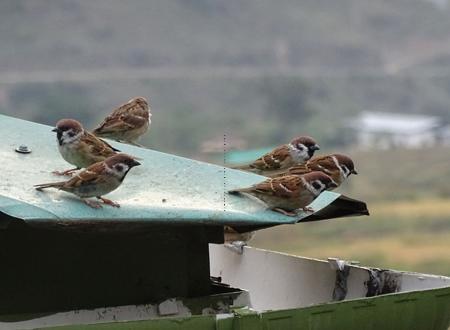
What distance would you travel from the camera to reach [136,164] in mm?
5531

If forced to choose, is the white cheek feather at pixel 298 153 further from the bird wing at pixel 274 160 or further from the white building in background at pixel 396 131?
the white building in background at pixel 396 131

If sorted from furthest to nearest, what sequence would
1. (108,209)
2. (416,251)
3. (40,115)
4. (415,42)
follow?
(415,42) < (40,115) < (416,251) < (108,209)

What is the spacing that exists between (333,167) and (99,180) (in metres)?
1.93

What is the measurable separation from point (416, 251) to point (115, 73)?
36.0 meters

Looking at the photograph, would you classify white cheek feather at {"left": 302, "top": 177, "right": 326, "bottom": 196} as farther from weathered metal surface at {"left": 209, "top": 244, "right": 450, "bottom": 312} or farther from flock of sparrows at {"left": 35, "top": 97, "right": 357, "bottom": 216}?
weathered metal surface at {"left": 209, "top": 244, "right": 450, "bottom": 312}

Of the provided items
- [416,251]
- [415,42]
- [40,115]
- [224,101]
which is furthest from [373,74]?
[416,251]

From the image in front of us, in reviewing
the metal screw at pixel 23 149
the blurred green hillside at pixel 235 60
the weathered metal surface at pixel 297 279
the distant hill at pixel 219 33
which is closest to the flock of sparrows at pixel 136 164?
the metal screw at pixel 23 149

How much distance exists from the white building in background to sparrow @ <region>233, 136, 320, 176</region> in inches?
1840

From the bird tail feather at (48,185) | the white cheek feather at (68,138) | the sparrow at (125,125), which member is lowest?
the bird tail feather at (48,185)

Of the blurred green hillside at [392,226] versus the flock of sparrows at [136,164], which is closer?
the flock of sparrows at [136,164]

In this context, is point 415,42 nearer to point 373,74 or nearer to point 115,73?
point 373,74

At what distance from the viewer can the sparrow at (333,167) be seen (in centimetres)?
680

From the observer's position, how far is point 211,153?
581cm

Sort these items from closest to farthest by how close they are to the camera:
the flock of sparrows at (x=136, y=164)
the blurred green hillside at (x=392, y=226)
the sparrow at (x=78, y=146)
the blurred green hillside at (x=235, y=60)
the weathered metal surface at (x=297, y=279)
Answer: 1. the flock of sparrows at (x=136, y=164)
2. the weathered metal surface at (x=297, y=279)
3. the sparrow at (x=78, y=146)
4. the blurred green hillside at (x=392, y=226)
5. the blurred green hillside at (x=235, y=60)
